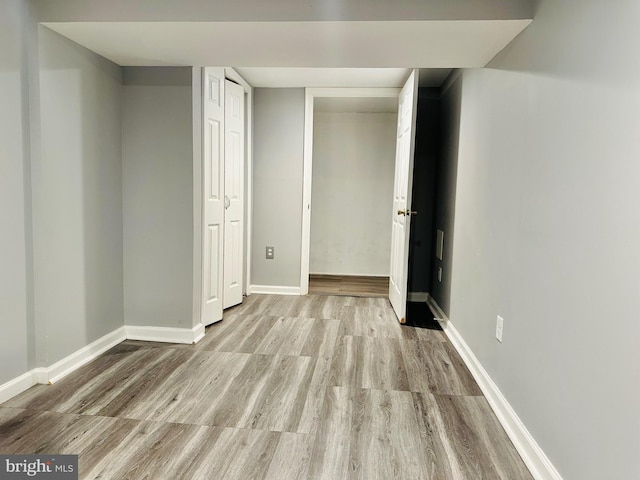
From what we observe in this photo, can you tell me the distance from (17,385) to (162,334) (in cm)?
89

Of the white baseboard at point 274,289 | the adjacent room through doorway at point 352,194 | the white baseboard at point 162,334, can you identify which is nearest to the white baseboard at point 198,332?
the white baseboard at point 162,334

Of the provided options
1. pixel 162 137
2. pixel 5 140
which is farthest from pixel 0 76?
pixel 162 137

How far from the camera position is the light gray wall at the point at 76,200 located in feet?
6.78

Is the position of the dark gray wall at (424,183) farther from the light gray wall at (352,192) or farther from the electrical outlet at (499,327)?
the electrical outlet at (499,327)

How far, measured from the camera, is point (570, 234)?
4.46 feet

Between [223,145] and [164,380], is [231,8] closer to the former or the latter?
[223,145]

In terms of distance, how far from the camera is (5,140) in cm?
188

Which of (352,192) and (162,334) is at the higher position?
Answer: (352,192)

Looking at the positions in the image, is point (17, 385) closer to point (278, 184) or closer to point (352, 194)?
point (278, 184)

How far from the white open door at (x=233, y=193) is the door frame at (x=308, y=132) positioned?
636mm

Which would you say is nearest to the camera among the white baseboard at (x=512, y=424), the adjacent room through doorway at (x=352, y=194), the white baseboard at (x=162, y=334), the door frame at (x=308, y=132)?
the white baseboard at (x=512, y=424)

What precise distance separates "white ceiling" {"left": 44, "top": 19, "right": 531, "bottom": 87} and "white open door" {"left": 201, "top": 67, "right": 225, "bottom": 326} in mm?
411

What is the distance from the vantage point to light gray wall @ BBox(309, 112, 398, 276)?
511 cm

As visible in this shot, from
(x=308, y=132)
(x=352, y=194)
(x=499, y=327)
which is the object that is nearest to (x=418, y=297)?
(x=352, y=194)
